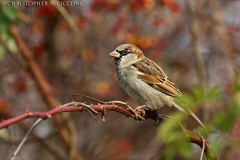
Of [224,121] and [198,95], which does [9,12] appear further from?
[224,121]

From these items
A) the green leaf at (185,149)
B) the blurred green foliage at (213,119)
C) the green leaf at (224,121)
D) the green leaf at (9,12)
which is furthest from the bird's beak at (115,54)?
the green leaf at (224,121)

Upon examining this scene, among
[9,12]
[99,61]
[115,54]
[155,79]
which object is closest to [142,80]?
[155,79]

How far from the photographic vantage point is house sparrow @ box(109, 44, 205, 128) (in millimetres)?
3932

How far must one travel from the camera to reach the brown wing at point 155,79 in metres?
4.09

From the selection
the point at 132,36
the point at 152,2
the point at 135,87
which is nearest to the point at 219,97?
the point at 135,87

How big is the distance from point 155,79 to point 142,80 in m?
0.15

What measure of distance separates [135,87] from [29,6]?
2.85 m

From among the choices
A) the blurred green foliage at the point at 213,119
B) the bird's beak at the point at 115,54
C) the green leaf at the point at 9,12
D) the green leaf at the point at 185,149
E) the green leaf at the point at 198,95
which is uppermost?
the green leaf at the point at 9,12

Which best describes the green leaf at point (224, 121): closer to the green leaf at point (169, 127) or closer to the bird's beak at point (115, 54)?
the green leaf at point (169, 127)

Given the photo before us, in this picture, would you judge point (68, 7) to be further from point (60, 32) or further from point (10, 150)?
point (10, 150)

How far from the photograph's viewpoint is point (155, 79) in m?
4.18

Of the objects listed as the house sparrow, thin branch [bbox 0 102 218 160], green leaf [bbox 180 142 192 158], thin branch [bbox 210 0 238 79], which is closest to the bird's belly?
the house sparrow

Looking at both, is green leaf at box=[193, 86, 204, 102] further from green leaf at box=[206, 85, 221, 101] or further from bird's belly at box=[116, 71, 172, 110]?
bird's belly at box=[116, 71, 172, 110]

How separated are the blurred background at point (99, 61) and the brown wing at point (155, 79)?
1.38 metres
